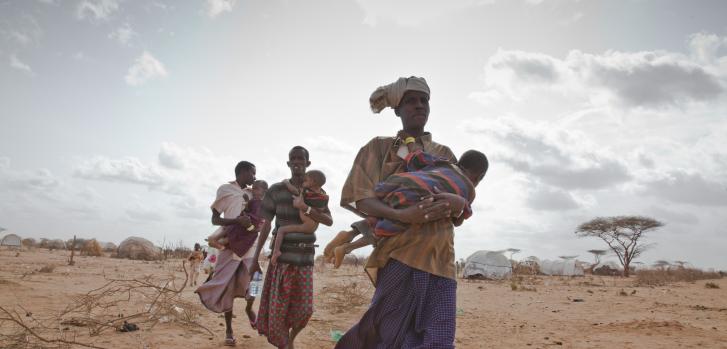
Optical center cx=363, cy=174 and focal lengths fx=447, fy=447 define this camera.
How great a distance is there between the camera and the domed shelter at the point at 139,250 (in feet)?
95.5

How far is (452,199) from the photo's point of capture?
1830 mm

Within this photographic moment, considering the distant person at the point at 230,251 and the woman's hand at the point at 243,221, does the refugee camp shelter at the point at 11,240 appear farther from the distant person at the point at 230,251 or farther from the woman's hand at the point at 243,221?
the woman's hand at the point at 243,221

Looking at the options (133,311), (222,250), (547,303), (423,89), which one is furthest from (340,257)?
(547,303)

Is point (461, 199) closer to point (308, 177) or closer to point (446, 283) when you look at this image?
point (446, 283)

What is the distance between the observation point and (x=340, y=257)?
2.17 meters

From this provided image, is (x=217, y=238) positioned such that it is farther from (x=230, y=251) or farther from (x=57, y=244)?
(x=57, y=244)

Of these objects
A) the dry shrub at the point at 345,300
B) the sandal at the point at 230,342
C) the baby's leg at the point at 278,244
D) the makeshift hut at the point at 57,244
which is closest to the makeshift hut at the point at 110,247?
the makeshift hut at the point at 57,244

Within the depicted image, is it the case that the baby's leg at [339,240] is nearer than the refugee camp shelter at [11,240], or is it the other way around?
the baby's leg at [339,240]

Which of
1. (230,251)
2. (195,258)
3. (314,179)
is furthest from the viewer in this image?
(195,258)

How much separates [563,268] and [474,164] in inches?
1517

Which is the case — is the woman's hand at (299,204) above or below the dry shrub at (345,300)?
above

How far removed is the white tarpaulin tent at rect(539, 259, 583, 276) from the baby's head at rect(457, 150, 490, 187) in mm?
37221

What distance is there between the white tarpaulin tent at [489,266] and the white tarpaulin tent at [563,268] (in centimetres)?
1587

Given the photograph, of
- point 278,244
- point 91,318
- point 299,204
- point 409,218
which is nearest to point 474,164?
point 409,218
